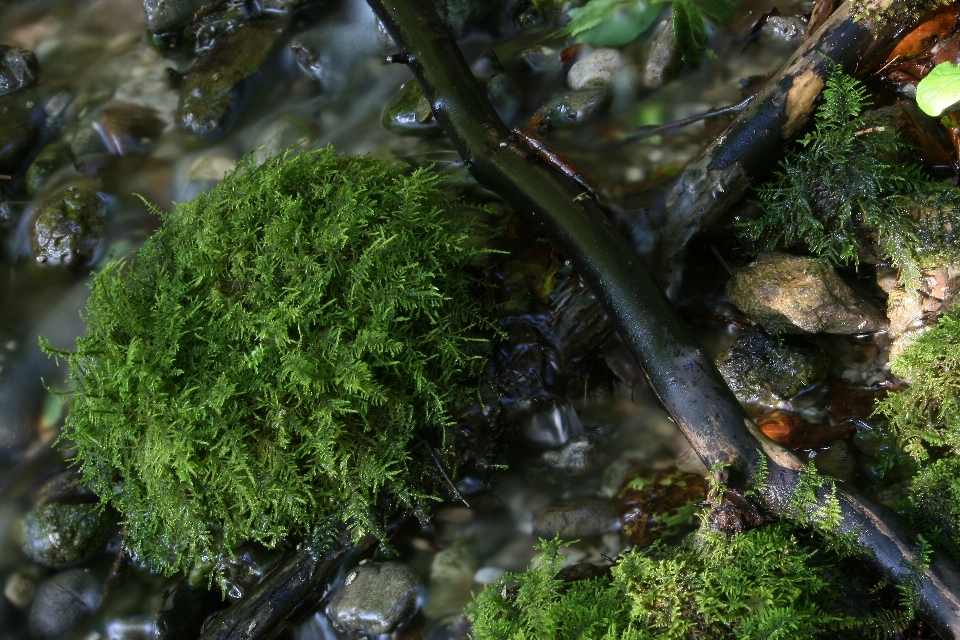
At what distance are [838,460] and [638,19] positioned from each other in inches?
105

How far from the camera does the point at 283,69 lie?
181 inches

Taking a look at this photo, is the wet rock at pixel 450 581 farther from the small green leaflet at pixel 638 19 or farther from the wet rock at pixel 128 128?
the wet rock at pixel 128 128

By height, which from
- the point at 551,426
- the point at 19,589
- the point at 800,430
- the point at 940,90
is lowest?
the point at 19,589

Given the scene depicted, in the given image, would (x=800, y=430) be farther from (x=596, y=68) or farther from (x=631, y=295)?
(x=596, y=68)

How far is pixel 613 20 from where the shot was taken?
3719 mm

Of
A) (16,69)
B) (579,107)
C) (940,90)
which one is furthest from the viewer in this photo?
(16,69)

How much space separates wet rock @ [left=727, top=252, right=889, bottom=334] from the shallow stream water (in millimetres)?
299

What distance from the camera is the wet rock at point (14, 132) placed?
14.8 feet

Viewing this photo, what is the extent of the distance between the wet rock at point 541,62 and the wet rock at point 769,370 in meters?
2.14

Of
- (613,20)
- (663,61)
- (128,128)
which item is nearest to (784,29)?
(663,61)

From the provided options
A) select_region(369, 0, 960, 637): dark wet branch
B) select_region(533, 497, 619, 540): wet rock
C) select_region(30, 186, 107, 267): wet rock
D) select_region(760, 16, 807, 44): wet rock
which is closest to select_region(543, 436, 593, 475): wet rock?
select_region(533, 497, 619, 540): wet rock

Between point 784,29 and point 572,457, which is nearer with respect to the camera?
point 572,457

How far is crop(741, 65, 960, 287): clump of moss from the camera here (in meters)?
2.79

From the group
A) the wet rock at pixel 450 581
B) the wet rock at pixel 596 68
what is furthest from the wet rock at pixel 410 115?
the wet rock at pixel 450 581
